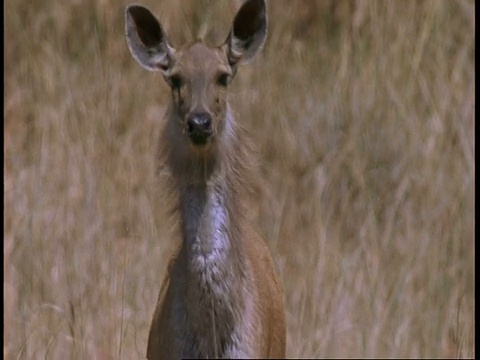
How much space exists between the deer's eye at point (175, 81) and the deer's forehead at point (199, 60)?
4 cm

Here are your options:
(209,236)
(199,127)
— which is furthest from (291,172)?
(199,127)

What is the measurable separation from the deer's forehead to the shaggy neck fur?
28 centimetres

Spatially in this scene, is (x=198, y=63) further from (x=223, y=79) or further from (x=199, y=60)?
(x=223, y=79)

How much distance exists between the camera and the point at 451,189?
10.2 m

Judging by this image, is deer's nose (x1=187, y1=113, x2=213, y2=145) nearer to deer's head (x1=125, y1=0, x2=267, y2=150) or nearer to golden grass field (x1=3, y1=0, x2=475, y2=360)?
deer's head (x1=125, y1=0, x2=267, y2=150)

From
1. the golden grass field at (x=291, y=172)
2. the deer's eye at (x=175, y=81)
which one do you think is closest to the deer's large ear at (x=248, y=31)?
the deer's eye at (x=175, y=81)

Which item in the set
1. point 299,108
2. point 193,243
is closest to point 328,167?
point 299,108

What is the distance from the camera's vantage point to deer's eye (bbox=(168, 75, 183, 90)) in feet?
23.1

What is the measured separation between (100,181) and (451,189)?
2.39 metres

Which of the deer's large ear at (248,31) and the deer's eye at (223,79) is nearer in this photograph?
the deer's eye at (223,79)

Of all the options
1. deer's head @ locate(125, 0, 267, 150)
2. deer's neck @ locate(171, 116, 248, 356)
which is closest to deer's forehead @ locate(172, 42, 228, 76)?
deer's head @ locate(125, 0, 267, 150)

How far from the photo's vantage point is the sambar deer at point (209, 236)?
22.5 ft

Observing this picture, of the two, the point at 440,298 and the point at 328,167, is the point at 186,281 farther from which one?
the point at 328,167

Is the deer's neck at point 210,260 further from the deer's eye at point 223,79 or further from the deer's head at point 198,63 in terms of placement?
the deer's eye at point 223,79
